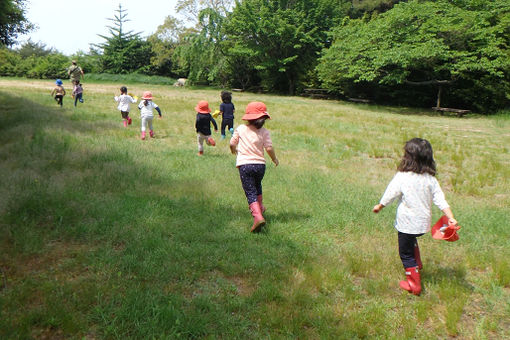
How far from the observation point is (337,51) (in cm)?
2619

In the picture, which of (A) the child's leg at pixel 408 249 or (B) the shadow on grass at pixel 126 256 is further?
(A) the child's leg at pixel 408 249

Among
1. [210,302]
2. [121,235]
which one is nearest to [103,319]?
[210,302]

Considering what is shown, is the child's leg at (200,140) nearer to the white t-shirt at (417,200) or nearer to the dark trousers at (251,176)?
the dark trousers at (251,176)

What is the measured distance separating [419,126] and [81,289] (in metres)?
16.0

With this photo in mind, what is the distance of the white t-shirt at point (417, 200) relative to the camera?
3754mm

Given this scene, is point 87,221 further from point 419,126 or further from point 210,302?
point 419,126

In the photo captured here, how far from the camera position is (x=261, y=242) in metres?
4.68

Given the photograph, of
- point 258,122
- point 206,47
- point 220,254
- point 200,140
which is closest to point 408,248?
point 220,254

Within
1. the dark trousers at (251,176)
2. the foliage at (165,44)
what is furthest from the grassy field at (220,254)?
the foliage at (165,44)

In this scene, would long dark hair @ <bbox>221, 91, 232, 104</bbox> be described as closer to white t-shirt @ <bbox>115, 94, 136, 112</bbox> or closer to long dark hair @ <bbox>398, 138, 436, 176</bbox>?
white t-shirt @ <bbox>115, 94, 136, 112</bbox>

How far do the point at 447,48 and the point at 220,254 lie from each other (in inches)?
868

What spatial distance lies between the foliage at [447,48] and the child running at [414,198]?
19.2 m

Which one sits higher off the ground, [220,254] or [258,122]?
[258,122]

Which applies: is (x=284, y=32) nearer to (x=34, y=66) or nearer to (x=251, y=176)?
(x=251, y=176)
